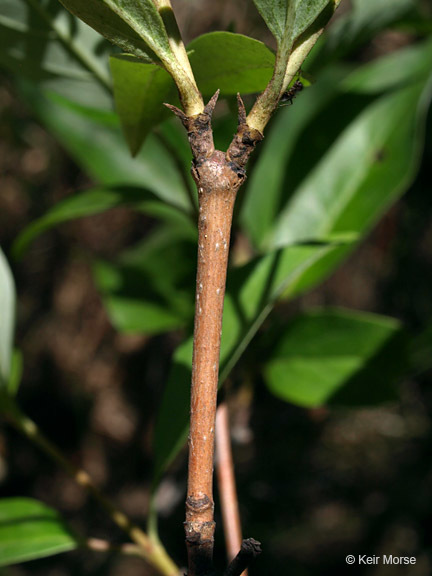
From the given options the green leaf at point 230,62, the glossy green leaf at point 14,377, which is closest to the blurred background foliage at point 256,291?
the green leaf at point 230,62

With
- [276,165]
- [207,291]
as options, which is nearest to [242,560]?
[207,291]

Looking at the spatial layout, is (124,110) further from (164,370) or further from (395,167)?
(164,370)

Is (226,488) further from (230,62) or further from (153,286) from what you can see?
A: (230,62)

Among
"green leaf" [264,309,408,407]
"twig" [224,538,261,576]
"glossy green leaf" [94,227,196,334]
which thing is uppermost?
"glossy green leaf" [94,227,196,334]

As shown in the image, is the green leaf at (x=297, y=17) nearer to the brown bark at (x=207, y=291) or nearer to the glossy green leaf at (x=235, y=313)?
the brown bark at (x=207, y=291)

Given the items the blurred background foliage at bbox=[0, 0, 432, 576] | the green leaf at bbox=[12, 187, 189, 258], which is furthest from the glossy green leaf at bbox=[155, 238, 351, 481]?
the green leaf at bbox=[12, 187, 189, 258]

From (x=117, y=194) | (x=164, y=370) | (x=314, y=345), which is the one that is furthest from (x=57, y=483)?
(x=117, y=194)

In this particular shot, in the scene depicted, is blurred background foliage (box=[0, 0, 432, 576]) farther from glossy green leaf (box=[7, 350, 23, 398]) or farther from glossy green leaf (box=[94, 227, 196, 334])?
glossy green leaf (box=[7, 350, 23, 398])
